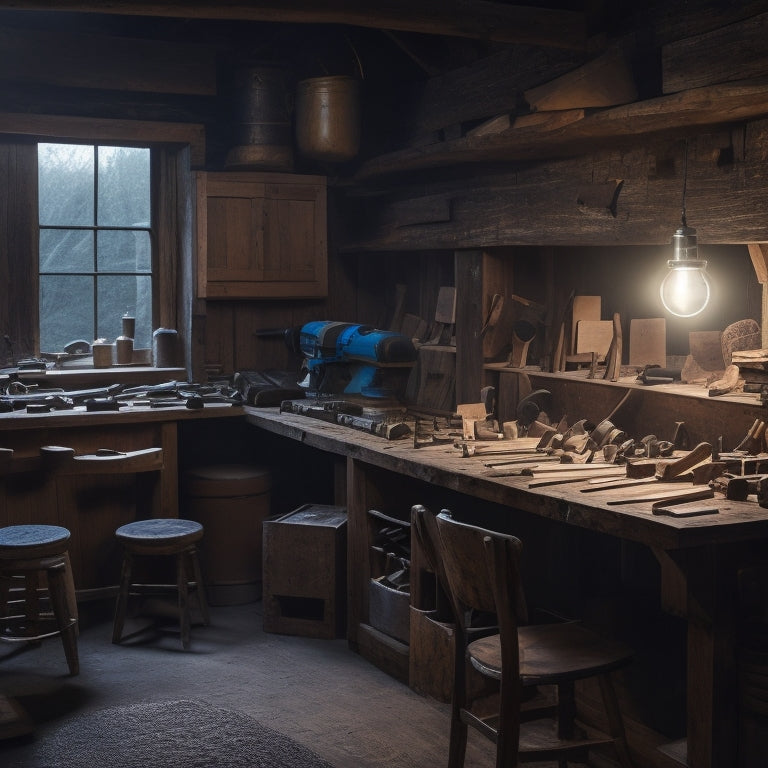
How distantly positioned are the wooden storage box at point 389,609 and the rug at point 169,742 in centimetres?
76

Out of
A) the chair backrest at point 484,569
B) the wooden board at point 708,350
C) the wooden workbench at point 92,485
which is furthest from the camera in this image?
the wooden workbench at point 92,485

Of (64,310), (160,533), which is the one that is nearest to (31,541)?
(160,533)

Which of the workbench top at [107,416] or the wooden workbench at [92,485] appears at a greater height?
the workbench top at [107,416]

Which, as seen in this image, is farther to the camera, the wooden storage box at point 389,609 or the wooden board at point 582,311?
the wooden board at point 582,311

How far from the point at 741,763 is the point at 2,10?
17.0ft

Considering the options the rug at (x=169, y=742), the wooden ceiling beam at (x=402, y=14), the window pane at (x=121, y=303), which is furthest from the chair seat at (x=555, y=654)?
the window pane at (x=121, y=303)

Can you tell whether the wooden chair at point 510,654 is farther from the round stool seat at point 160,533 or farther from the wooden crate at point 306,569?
the round stool seat at point 160,533

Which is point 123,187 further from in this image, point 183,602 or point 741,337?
point 741,337

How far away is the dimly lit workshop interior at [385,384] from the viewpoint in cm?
347

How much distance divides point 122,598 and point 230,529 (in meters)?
0.76

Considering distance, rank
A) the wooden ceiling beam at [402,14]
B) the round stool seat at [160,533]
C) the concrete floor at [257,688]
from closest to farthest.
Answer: the concrete floor at [257,688], the wooden ceiling beam at [402,14], the round stool seat at [160,533]

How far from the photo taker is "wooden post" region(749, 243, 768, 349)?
3838 millimetres

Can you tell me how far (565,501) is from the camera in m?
3.34

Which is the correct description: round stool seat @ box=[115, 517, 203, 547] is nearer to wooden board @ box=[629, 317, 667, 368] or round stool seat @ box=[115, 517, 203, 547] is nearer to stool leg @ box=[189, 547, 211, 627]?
stool leg @ box=[189, 547, 211, 627]
